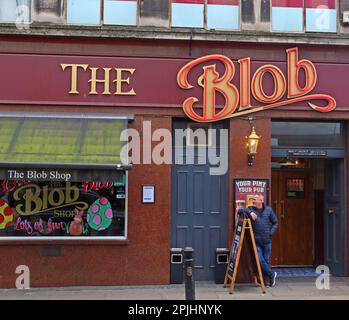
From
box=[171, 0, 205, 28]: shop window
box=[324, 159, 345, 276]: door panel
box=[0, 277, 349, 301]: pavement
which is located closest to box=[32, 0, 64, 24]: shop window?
box=[171, 0, 205, 28]: shop window

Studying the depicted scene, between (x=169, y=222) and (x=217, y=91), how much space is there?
2.79 m

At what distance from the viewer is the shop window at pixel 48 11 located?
Result: 11.0 metres

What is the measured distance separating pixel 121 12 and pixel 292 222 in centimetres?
618

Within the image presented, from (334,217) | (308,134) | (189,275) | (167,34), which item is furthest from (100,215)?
(334,217)

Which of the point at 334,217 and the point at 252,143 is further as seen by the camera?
the point at 334,217

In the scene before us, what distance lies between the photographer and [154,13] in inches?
441

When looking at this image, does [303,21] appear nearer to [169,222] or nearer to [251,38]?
[251,38]

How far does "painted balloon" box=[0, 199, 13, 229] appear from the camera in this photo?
10.7 m

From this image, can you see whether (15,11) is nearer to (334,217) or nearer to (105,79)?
(105,79)

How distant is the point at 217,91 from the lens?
1119cm

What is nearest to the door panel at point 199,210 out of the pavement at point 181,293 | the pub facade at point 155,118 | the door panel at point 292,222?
the pub facade at point 155,118

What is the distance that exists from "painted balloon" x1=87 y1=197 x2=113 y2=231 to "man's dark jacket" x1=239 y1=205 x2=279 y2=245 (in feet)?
8.48

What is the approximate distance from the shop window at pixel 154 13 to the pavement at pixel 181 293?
523 cm

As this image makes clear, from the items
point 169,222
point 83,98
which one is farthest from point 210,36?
point 169,222
